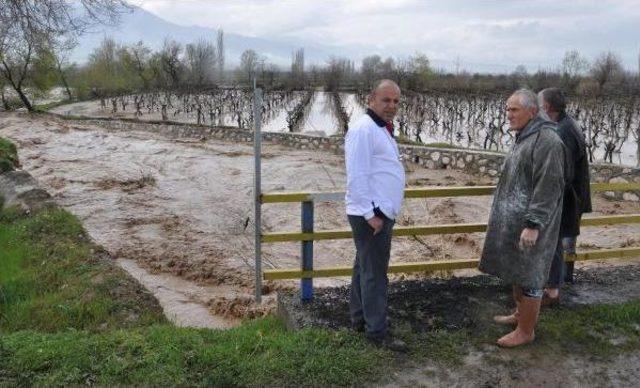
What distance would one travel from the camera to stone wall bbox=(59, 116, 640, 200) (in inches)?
422

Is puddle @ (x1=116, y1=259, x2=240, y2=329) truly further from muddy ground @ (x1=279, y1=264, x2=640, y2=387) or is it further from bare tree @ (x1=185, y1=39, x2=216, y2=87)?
bare tree @ (x1=185, y1=39, x2=216, y2=87)

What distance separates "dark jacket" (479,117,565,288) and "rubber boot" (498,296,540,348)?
0.65ft

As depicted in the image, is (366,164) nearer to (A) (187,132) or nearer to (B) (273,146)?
(B) (273,146)

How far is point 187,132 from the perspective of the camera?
21.7 m

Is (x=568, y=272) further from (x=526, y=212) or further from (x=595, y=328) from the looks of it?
(x=526, y=212)

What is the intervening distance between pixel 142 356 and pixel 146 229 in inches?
240

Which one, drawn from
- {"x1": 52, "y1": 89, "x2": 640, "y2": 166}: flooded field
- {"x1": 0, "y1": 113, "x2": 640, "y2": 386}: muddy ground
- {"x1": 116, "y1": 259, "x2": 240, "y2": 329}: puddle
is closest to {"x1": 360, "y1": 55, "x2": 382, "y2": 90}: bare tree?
{"x1": 52, "y1": 89, "x2": 640, "y2": 166}: flooded field

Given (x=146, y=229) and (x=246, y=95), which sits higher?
(x=246, y=95)

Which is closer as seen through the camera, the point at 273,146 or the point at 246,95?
the point at 273,146

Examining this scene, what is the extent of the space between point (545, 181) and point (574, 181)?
0.82 metres

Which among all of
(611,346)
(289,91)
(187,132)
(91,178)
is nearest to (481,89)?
(289,91)

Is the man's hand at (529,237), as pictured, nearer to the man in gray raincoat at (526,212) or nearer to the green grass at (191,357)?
the man in gray raincoat at (526,212)

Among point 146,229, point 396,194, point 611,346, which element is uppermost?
point 396,194

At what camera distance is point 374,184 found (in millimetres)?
3246
